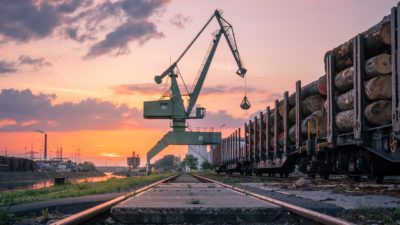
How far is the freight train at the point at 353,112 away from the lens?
10789mm

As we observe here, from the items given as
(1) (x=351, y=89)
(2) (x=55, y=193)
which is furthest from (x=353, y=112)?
(2) (x=55, y=193)

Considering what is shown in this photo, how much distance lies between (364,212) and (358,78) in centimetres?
591

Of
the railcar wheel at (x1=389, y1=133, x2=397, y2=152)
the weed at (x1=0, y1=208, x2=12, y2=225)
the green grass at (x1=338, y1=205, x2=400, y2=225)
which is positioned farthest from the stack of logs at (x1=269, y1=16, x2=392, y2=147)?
the weed at (x1=0, y1=208, x2=12, y2=225)

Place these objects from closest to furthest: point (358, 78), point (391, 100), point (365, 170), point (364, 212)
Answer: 1. point (364, 212)
2. point (391, 100)
3. point (358, 78)
4. point (365, 170)

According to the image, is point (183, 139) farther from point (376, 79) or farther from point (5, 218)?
point (5, 218)

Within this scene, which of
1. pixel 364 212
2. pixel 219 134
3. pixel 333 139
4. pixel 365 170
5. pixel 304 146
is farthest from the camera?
pixel 219 134

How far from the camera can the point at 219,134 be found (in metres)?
62.6

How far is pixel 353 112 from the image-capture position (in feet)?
39.7

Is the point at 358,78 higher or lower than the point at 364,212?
higher

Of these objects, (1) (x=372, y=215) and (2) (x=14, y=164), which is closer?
(1) (x=372, y=215)

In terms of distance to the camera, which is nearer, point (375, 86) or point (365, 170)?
point (375, 86)

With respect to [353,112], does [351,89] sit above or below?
above

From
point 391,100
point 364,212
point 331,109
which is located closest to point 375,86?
point 391,100

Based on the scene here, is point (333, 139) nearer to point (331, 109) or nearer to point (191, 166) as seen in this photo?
point (331, 109)
